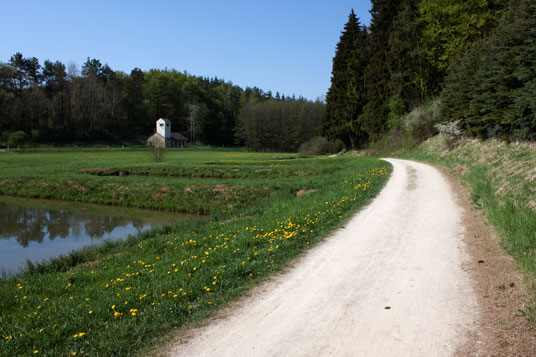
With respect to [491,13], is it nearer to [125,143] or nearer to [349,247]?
[349,247]

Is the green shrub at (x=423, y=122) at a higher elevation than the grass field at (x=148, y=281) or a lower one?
higher

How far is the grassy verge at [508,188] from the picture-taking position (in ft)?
20.6

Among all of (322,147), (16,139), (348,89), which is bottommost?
(16,139)

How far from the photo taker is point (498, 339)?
376 cm

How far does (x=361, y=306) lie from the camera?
4672mm

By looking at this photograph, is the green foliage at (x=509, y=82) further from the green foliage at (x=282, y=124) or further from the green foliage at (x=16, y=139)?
the green foliage at (x=16, y=139)

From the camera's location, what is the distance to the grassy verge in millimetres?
6273

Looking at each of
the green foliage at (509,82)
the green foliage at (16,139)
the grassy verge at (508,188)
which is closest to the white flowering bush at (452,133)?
the green foliage at (509,82)

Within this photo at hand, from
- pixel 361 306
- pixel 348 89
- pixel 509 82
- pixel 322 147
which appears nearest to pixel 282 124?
pixel 322 147

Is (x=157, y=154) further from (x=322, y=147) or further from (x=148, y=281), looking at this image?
(x=322, y=147)

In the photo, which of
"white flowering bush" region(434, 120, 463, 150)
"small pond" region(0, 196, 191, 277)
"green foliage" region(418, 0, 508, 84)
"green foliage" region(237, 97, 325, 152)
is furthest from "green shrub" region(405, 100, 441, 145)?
"green foliage" region(237, 97, 325, 152)

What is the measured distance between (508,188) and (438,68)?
3028 cm

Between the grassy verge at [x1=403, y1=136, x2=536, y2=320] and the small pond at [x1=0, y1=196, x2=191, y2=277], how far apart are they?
11667 millimetres

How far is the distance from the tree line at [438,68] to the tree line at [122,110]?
12.0 metres
